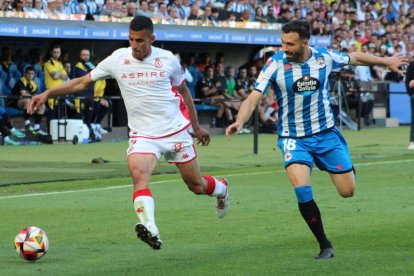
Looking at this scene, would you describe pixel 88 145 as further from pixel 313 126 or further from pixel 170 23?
pixel 313 126

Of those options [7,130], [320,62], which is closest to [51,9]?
[7,130]

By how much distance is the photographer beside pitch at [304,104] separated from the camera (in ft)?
33.6

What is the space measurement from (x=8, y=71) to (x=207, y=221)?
1606 centimetres

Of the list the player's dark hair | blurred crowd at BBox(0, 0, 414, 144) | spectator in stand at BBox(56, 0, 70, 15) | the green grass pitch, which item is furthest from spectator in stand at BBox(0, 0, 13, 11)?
the green grass pitch

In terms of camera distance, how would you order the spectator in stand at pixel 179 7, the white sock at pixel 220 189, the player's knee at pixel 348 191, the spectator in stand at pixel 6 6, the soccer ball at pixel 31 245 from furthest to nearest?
the spectator in stand at pixel 179 7, the spectator in stand at pixel 6 6, the white sock at pixel 220 189, the player's knee at pixel 348 191, the soccer ball at pixel 31 245

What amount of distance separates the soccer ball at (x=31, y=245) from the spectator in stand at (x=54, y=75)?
60.3 feet

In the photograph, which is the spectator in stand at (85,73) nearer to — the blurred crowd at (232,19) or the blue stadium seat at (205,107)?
the blurred crowd at (232,19)

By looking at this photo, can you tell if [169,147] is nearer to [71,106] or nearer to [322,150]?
[322,150]

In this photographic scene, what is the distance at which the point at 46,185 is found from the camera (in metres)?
17.4

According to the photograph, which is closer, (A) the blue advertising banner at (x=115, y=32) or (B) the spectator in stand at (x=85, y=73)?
(A) the blue advertising banner at (x=115, y=32)

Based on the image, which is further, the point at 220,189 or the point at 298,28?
the point at 220,189

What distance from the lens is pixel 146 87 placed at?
1075 cm

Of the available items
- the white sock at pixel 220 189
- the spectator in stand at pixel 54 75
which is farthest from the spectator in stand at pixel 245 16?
the white sock at pixel 220 189

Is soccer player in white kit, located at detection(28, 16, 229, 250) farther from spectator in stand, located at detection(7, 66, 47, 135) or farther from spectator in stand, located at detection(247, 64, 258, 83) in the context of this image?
spectator in stand, located at detection(247, 64, 258, 83)
